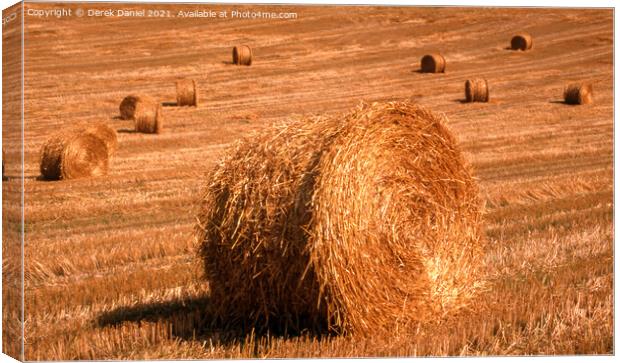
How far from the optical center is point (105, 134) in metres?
16.2

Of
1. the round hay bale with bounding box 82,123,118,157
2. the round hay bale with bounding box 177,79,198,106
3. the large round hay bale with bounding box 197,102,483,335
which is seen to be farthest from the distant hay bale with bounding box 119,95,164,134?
the large round hay bale with bounding box 197,102,483,335

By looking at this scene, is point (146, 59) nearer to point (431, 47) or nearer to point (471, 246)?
point (431, 47)

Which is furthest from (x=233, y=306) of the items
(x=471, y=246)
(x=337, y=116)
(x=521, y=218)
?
(x=521, y=218)

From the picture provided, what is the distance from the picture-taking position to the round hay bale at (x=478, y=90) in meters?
23.6

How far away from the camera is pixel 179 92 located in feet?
75.5

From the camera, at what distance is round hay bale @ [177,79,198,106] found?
2298 centimetres

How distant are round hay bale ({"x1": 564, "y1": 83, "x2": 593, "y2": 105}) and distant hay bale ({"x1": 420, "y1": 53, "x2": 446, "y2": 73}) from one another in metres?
5.09

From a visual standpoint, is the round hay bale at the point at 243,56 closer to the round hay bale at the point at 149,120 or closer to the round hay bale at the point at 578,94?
the round hay bale at the point at 149,120

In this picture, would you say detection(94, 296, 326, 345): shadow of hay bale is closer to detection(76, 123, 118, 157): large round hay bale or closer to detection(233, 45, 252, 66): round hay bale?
detection(76, 123, 118, 157): large round hay bale

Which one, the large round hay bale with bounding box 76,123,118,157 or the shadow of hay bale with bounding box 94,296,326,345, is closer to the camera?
the shadow of hay bale with bounding box 94,296,326,345

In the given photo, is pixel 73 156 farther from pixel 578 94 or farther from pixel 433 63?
pixel 433 63

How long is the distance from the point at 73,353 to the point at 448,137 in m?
3.24

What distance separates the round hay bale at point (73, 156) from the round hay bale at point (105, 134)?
131mm

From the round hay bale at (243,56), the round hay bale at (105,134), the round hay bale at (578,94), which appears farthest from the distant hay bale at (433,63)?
the round hay bale at (105,134)
